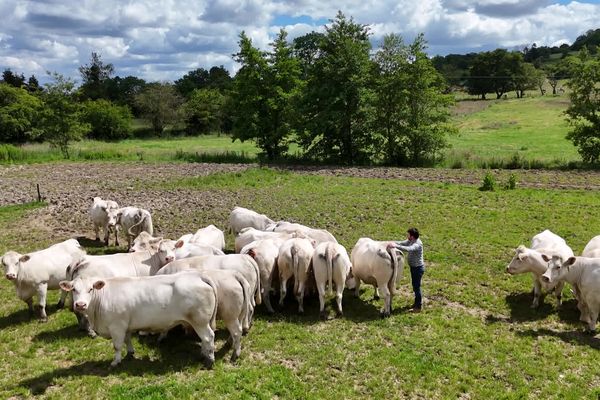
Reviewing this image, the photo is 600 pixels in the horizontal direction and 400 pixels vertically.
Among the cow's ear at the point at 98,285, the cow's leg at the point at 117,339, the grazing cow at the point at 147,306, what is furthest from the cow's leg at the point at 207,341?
the cow's ear at the point at 98,285

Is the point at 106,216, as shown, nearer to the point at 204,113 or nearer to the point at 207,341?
the point at 207,341

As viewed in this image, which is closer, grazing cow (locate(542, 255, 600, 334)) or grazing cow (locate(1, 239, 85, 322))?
grazing cow (locate(542, 255, 600, 334))

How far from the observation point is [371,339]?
10.2 metres

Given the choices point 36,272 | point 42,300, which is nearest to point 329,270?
point 42,300

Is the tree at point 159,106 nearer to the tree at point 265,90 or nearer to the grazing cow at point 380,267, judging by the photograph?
the tree at point 265,90

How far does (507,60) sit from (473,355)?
112 m

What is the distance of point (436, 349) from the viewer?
9.87m

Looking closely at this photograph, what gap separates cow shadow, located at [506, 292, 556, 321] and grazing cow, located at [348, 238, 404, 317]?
9.18 ft

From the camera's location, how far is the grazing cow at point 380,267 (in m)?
11.4

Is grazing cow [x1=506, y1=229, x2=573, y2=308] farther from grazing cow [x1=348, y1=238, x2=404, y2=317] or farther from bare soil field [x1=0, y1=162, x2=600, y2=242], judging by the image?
bare soil field [x1=0, y1=162, x2=600, y2=242]

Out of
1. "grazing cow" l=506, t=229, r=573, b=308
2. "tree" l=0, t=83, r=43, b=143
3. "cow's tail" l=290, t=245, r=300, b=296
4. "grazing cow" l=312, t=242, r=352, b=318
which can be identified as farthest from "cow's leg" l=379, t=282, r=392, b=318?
"tree" l=0, t=83, r=43, b=143

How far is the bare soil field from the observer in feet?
66.5

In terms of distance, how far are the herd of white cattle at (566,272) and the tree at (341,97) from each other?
2563cm

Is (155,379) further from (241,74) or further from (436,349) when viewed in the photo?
(241,74)
